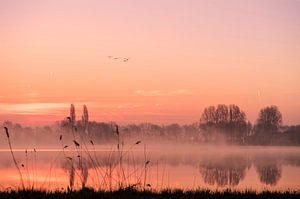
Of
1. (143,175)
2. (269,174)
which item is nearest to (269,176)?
(269,174)

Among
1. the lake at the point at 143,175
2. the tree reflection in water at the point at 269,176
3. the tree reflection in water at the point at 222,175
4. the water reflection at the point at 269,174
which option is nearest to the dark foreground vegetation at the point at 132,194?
the lake at the point at 143,175

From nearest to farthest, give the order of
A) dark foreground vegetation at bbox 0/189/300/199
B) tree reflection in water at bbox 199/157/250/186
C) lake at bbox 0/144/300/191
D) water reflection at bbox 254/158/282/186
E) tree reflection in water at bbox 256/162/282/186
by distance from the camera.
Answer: dark foreground vegetation at bbox 0/189/300/199
lake at bbox 0/144/300/191
tree reflection in water at bbox 199/157/250/186
tree reflection in water at bbox 256/162/282/186
water reflection at bbox 254/158/282/186

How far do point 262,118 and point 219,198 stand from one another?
4778 inches

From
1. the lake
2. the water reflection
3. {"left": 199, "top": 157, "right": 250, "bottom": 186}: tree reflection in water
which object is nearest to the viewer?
the lake

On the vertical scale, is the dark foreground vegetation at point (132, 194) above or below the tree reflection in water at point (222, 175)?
above

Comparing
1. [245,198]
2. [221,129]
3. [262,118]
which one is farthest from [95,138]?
[245,198]

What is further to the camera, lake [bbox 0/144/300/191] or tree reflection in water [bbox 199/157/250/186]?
tree reflection in water [bbox 199/157/250/186]

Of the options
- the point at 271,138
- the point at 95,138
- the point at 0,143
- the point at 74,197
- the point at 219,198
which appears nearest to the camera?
the point at 74,197

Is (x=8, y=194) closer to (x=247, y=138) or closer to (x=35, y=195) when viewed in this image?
(x=35, y=195)

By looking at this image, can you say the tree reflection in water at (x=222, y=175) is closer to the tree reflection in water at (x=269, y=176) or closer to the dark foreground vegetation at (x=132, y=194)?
the tree reflection in water at (x=269, y=176)

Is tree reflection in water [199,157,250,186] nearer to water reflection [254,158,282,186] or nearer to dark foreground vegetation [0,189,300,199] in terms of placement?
water reflection [254,158,282,186]

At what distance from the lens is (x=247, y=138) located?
13300 centimetres

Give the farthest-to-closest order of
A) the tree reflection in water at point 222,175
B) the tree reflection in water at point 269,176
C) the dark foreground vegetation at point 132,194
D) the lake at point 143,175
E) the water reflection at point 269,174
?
1. the water reflection at point 269,174
2. the tree reflection in water at point 269,176
3. the tree reflection in water at point 222,175
4. the lake at point 143,175
5. the dark foreground vegetation at point 132,194

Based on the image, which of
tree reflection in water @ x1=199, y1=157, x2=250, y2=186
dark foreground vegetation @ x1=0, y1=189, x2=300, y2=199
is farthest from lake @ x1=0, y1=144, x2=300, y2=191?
dark foreground vegetation @ x1=0, y1=189, x2=300, y2=199
